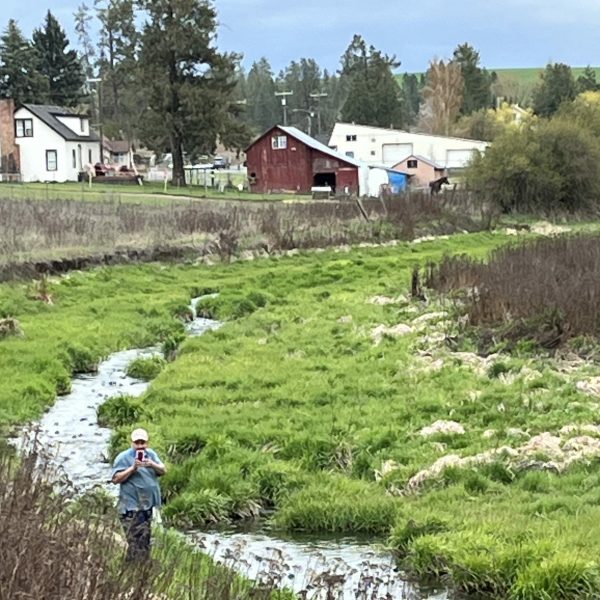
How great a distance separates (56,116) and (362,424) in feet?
227

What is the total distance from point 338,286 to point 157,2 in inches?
1872

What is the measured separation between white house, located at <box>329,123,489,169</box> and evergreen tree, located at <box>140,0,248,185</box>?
2639 centimetres

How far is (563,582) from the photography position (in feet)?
26.9

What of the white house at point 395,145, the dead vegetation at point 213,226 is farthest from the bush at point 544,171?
the white house at point 395,145

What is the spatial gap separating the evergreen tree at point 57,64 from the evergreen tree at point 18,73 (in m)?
3.76

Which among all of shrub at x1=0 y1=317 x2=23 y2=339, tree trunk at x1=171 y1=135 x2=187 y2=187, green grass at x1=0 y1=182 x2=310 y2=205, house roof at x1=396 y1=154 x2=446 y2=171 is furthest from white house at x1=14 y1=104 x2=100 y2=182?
shrub at x1=0 y1=317 x2=23 y2=339

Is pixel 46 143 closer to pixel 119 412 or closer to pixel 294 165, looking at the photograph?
pixel 294 165

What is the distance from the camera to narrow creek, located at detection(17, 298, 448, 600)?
836cm

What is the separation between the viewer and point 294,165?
7819cm

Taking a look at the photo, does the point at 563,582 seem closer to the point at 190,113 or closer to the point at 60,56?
the point at 190,113

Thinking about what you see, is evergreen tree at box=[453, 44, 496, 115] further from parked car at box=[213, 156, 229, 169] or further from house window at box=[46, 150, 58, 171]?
house window at box=[46, 150, 58, 171]

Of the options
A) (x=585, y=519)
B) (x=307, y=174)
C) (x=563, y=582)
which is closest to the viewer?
(x=563, y=582)

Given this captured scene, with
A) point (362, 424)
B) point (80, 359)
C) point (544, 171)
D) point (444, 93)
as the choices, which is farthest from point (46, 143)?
point (362, 424)

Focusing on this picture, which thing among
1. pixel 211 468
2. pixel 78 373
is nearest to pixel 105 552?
pixel 211 468
